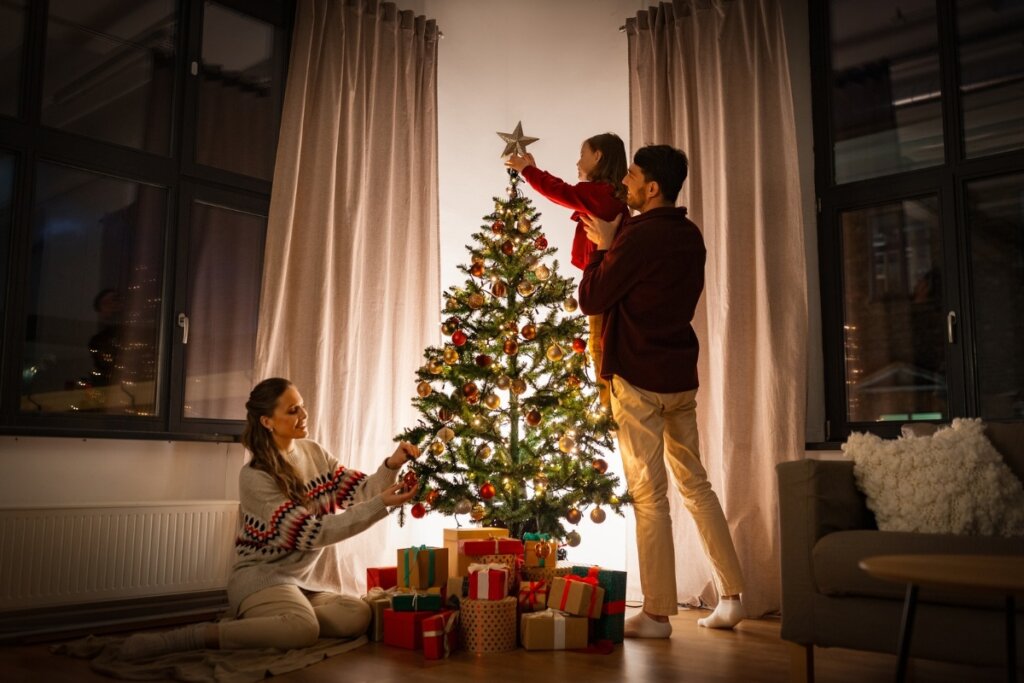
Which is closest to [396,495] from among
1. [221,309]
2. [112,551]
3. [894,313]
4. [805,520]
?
[112,551]

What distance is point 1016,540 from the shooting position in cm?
220

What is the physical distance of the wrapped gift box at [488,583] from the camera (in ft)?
9.64

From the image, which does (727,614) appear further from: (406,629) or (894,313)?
(894,313)

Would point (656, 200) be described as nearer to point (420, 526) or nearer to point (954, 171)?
point (954, 171)

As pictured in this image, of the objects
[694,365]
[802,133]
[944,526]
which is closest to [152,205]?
[694,365]

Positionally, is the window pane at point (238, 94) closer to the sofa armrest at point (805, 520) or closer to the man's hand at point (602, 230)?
the man's hand at point (602, 230)

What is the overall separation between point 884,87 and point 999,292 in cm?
112

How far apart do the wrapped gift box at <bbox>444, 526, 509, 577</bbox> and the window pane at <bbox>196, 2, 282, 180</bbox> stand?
212 centimetres

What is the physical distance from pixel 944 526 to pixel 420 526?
276 cm

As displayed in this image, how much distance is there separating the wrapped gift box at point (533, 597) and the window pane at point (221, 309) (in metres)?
1.77

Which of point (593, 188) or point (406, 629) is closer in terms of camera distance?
point (406, 629)

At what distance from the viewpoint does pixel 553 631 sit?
115 inches

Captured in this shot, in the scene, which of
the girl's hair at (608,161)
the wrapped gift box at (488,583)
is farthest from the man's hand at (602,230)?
the wrapped gift box at (488,583)

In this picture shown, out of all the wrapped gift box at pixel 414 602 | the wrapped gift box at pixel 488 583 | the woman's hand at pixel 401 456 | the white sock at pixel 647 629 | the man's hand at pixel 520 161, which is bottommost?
the white sock at pixel 647 629
